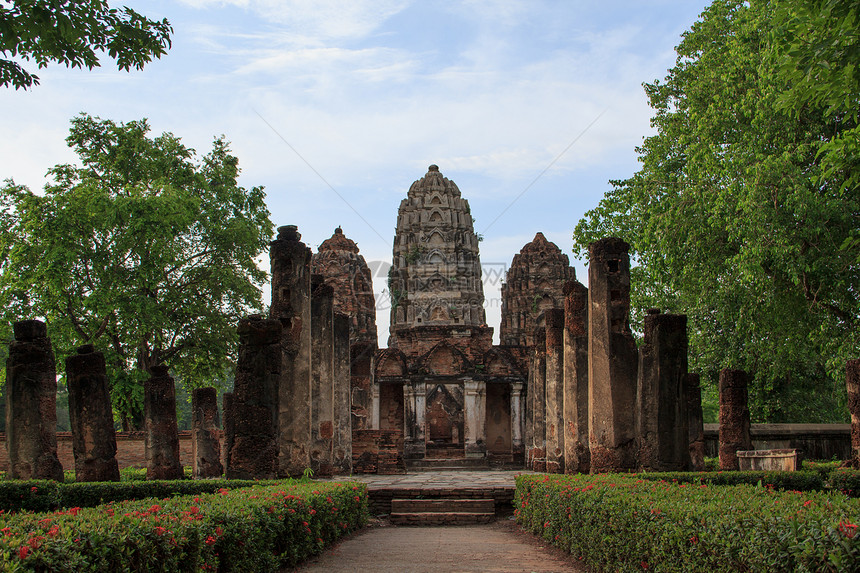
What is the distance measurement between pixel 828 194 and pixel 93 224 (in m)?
21.3

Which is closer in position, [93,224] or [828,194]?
[828,194]

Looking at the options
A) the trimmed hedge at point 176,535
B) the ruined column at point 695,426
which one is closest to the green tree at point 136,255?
the ruined column at point 695,426

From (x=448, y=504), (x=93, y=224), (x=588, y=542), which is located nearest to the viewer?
(x=588, y=542)

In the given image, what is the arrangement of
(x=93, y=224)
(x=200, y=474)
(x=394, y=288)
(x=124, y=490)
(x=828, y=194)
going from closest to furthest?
(x=124, y=490) → (x=828, y=194) → (x=200, y=474) → (x=93, y=224) → (x=394, y=288)

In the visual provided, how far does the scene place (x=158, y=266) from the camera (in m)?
27.7

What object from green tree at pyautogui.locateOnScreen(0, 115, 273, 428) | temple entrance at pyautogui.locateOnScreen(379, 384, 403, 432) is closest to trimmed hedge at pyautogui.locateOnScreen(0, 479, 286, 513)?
green tree at pyautogui.locateOnScreen(0, 115, 273, 428)

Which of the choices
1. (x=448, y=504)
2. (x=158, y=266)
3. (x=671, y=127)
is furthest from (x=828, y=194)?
(x=158, y=266)

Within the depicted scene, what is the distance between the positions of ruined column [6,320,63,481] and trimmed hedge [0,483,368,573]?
18.2ft

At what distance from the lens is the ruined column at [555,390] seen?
18203 mm

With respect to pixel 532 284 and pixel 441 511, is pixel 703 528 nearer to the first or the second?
pixel 441 511

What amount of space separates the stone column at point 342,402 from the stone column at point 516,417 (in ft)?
36.2

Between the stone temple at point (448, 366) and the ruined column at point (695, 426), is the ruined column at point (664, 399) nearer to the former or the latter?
the stone temple at point (448, 366)

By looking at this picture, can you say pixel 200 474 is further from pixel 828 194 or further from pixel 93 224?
pixel 828 194

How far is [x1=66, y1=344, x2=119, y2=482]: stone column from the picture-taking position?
44.5ft
